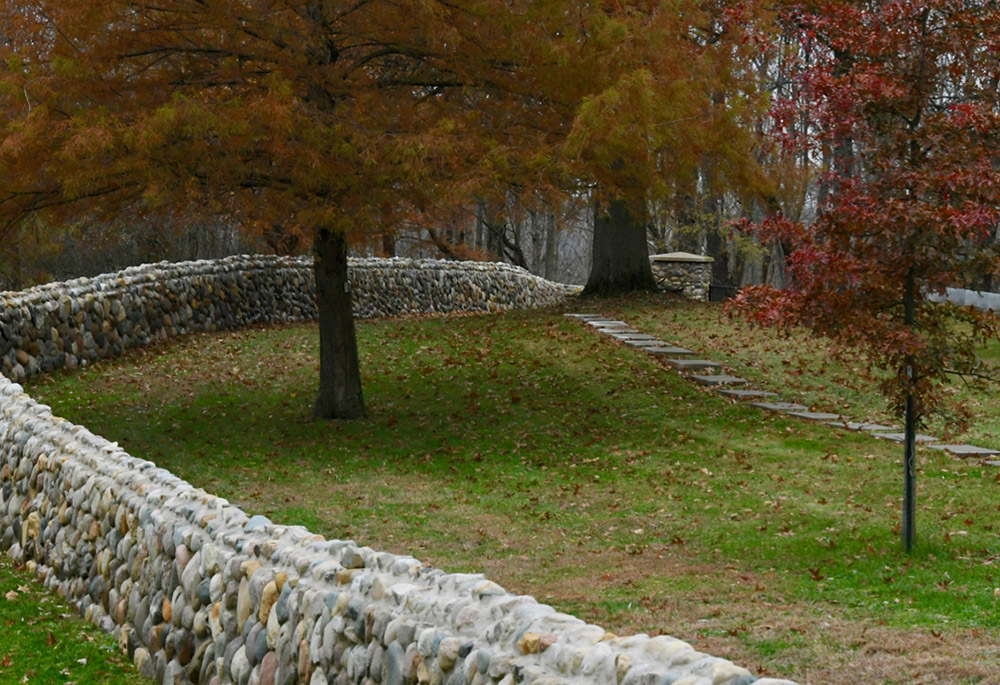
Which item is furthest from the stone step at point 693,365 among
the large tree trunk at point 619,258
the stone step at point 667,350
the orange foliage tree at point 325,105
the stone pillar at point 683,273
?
the stone pillar at point 683,273

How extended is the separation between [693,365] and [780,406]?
2245 millimetres

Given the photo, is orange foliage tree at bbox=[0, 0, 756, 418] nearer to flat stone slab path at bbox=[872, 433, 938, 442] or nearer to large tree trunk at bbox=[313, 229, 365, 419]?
large tree trunk at bbox=[313, 229, 365, 419]

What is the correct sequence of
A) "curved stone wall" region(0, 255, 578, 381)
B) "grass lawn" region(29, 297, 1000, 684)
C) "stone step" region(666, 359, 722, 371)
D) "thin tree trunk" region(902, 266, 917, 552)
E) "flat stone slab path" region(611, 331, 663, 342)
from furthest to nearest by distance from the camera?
"flat stone slab path" region(611, 331, 663, 342) < "curved stone wall" region(0, 255, 578, 381) < "stone step" region(666, 359, 722, 371) < "thin tree trunk" region(902, 266, 917, 552) < "grass lawn" region(29, 297, 1000, 684)

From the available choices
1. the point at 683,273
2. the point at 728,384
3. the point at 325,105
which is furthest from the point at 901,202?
the point at 683,273

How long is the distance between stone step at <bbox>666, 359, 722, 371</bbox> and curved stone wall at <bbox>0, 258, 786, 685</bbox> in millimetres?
8485

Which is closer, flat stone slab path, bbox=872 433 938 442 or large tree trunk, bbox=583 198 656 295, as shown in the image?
flat stone slab path, bbox=872 433 938 442

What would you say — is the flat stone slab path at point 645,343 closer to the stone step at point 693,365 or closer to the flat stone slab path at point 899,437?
the stone step at point 693,365

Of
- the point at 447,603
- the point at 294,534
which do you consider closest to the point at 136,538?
the point at 294,534

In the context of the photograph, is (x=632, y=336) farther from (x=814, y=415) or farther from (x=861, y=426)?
(x=861, y=426)

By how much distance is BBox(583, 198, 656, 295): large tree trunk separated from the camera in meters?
21.8

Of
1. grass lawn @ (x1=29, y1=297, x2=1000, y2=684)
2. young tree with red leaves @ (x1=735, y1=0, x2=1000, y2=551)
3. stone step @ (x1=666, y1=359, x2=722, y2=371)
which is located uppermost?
young tree with red leaves @ (x1=735, y1=0, x2=1000, y2=551)

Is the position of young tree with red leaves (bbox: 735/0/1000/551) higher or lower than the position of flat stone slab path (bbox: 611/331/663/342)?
higher

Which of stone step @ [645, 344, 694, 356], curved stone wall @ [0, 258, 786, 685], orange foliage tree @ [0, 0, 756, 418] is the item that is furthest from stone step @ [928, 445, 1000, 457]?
curved stone wall @ [0, 258, 786, 685]

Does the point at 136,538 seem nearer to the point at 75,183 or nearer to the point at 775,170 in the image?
the point at 75,183
